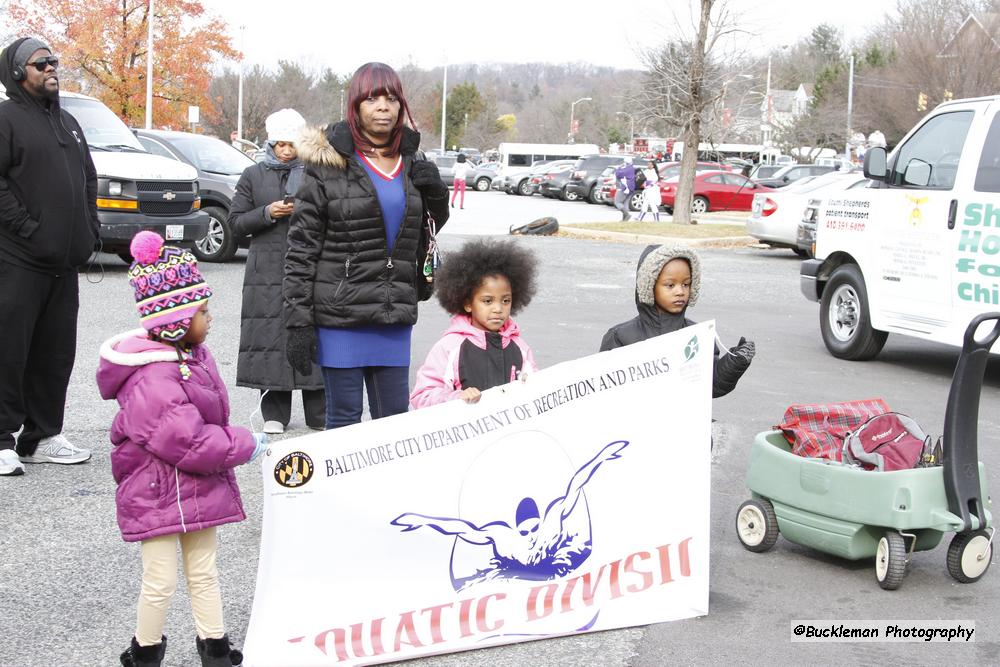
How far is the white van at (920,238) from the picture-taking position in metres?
9.02

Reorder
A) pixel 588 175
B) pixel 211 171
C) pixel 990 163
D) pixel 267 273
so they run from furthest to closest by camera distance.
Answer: pixel 588 175 < pixel 211 171 < pixel 990 163 < pixel 267 273

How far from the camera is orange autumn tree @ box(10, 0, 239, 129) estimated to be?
40125 mm

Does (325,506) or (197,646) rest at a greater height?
(325,506)

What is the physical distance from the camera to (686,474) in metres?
4.54

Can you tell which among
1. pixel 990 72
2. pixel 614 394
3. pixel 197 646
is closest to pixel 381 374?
pixel 614 394

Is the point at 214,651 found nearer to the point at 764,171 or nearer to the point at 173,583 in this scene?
the point at 173,583

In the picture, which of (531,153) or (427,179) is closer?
(427,179)

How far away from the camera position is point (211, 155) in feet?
59.1

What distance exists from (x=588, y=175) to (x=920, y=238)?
3535 centimetres

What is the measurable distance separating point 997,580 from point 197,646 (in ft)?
11.0

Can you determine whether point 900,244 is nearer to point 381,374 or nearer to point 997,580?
point 997,580

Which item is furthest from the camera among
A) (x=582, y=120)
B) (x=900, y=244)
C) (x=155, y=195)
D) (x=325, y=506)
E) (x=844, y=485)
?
(x=582, y=120)

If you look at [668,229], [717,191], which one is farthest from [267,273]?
[717,191]

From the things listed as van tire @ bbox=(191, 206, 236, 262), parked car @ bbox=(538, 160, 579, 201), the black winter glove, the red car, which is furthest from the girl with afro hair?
parked car @ bbox=(538, 160, 579, 201)
